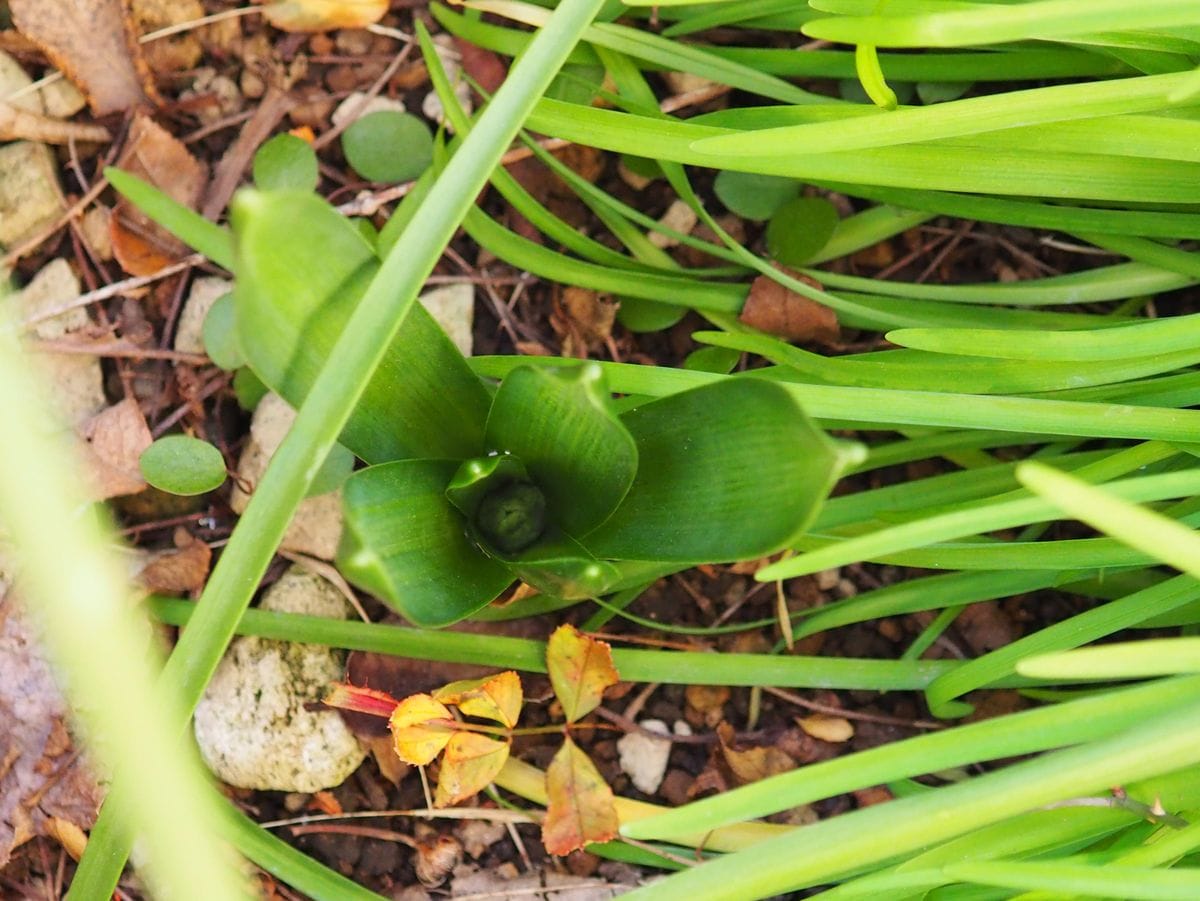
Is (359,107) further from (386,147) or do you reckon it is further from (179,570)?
(179,570)

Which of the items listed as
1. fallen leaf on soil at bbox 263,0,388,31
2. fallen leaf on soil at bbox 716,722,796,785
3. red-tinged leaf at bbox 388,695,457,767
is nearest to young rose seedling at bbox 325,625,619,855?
red-tinged leaf at bbox 388,695,457,767

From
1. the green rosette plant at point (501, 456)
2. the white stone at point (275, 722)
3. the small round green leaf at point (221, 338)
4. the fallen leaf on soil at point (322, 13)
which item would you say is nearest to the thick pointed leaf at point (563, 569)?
the green rosette plant at point (501, 456)

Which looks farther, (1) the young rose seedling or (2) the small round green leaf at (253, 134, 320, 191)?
(2) the small round green leaf at (253, 134, 320, 191)

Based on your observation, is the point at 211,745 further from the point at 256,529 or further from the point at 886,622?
the point at 886,622

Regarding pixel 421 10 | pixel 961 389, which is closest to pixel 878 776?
pixel 961 389

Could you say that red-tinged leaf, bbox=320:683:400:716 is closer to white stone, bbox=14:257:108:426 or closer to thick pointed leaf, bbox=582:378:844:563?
thick pointed leaf, bbox=582:378:844:563

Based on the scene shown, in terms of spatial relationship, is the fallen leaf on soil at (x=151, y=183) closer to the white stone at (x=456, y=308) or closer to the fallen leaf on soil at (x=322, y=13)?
the fallen leaf on soil at (x=322, y=13)
